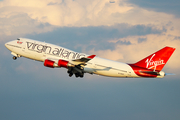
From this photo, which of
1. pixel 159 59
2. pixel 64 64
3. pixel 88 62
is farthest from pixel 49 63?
pixel 159 59

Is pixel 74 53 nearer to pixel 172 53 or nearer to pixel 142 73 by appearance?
pixel 142 73

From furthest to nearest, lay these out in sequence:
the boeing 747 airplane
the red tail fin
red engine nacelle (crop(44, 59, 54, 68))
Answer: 1. red engine nacelle (crop(44, 59, 54, 68))
2. the boeing 747 airplane
3. the red tail fin

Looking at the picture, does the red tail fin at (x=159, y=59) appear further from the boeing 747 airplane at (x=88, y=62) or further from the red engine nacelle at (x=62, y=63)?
the red engine nacelle at (x=62, y=63)

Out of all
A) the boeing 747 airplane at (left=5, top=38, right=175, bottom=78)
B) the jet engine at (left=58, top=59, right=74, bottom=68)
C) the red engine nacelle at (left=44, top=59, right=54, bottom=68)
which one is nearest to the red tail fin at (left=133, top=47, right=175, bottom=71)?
the boeing 747 airplane at (left=5, top=38, right=175, bottom=78)

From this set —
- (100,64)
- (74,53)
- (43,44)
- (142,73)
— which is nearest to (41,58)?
(43,44)

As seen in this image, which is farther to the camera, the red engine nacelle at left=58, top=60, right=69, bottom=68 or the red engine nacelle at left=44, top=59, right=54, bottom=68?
the red engine nacelle at left=44, top=59, right=54, bottom=68

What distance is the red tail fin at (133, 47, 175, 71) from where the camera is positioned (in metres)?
50.9

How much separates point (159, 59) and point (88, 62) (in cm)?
1392

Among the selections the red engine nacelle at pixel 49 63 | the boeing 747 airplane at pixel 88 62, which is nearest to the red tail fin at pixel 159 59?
the boeing 747 airplane at pixel 88 62

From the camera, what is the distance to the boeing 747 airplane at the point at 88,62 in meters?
51.0

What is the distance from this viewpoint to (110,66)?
5256 cm

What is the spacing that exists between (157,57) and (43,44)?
2332cm

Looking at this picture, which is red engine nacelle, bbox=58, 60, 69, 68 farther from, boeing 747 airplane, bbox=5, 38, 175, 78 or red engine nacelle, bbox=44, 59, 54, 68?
red engine nacelle, bbox=44, 59, 54, 68

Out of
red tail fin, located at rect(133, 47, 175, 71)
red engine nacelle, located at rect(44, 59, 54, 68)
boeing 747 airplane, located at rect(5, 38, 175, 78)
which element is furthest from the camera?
red engine nacelle, located at rect(44, 59, 54, 68)
